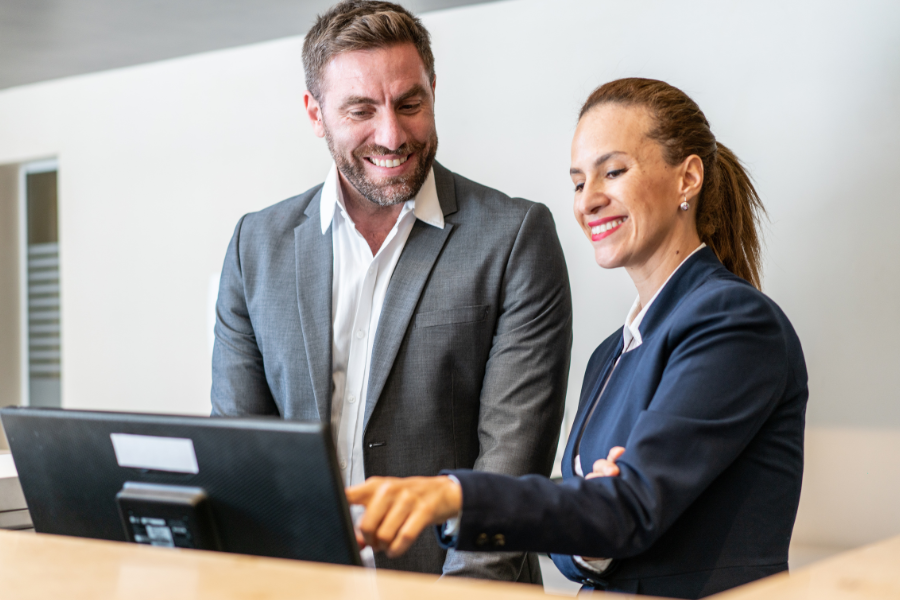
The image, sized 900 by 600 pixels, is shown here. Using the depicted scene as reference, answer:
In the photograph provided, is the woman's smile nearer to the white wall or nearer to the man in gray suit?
the man in gray suit

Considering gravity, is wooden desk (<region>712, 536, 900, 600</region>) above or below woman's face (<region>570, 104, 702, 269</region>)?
below

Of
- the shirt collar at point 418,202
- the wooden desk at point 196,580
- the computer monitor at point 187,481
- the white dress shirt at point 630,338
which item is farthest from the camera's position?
the shirt collar at point 418,202

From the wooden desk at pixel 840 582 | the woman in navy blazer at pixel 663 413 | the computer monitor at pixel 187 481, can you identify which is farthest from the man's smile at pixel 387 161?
the wooden desk at pixel 840 582

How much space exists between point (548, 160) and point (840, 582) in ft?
8.77

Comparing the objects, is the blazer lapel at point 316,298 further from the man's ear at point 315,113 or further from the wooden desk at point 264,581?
the wooden desk at point 264,581

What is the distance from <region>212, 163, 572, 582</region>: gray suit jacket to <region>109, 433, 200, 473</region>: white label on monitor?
749mm

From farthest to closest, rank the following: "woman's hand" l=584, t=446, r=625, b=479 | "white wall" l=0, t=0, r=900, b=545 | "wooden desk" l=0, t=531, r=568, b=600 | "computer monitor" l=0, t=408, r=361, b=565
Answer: "white wall" l=0, t=0, r=900, b=545
"woman's hand" l=584, t=446, r=625, b=479
"computer monitor" l=0, t=408, r=361, b=565
"wooden desk" l=0, t=531, r=568, b=600

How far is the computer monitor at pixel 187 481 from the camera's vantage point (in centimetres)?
81

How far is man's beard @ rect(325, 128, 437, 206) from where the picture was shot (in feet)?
5.69

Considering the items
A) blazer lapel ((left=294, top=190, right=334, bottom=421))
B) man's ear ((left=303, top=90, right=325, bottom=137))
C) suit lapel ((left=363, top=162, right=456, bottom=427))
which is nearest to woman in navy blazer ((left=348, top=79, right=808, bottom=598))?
suit lapel ((left=363, top=162, right=456, bottom=427))

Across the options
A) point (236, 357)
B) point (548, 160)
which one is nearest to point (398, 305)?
point (236, 357)

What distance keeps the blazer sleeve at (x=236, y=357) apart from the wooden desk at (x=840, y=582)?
1259 millimetres

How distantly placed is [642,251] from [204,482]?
841 millimetres

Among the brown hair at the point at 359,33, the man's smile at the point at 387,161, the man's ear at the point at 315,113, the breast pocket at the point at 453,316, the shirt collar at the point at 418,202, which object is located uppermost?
the brown hair at the point at 359,33
